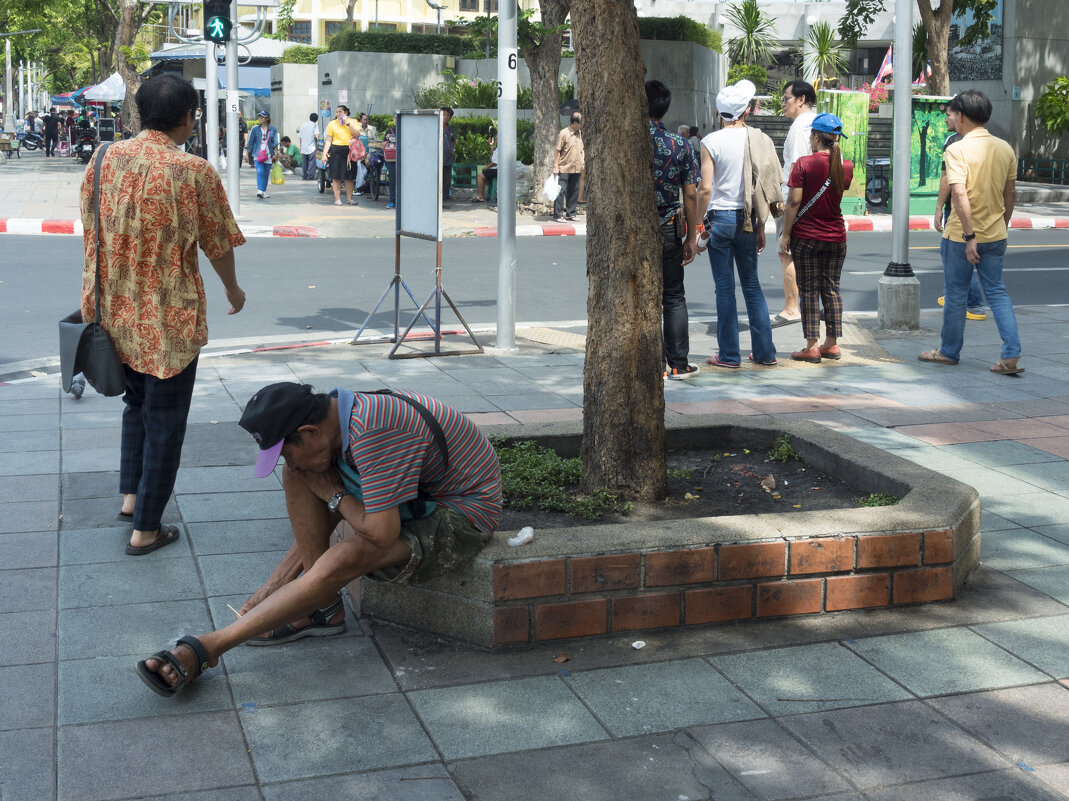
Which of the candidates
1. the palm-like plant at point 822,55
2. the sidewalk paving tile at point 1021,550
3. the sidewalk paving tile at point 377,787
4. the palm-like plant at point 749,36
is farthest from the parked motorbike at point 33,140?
the sidewalk paving tile at point 377,787

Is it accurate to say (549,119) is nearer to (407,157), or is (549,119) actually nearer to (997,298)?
(407,157)

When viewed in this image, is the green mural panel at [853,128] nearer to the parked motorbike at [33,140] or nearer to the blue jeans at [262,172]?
the blue jeans at [262,172]

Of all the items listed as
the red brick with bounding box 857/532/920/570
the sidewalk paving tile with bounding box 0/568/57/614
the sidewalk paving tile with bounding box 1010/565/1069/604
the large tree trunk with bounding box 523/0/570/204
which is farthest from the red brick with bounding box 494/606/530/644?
the large tree trunk with bounding box 523/0/570/204

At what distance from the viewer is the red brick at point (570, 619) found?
4.04 metres

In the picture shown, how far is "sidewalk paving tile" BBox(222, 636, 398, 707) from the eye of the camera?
3730mm

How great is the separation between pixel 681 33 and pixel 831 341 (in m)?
25.7

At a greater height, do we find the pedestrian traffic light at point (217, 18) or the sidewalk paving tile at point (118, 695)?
the pedestrian traffic light at point (217, 18)

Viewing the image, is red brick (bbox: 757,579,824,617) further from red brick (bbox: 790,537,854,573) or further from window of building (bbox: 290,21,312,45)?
window of building (bbox: 290,21,312,45)

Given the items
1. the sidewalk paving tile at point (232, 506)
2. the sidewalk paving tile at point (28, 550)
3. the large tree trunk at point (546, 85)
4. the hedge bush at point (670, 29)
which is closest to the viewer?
the sidewalk paving tile at point (28, 550)

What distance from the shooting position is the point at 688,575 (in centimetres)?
414

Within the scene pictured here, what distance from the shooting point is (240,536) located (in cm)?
512

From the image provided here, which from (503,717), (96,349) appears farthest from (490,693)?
(96,349)

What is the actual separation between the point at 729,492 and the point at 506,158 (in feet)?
15.7

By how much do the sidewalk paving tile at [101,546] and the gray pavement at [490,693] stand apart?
0.01 m
